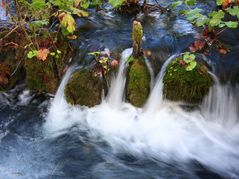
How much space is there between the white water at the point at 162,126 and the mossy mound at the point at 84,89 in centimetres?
11

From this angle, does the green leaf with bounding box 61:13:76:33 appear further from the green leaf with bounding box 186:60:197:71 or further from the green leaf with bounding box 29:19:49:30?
the green leaf with bounding box 186:60:197:71

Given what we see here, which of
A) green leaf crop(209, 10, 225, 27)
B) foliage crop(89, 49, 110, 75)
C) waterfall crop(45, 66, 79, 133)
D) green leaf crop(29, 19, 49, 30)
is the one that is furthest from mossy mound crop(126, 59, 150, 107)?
green leaf crop(29, 19, 49, 30)

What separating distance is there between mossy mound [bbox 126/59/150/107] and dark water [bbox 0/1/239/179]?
0.69 ft

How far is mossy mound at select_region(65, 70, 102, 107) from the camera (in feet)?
18.1

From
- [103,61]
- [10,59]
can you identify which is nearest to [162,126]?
[103,61]

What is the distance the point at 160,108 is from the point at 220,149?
3.33 ft

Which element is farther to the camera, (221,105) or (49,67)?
(49,67)

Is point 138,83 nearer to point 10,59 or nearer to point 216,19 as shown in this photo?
point 216,19

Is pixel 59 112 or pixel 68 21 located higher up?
pixel 68 21

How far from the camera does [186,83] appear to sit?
5066 millimetres

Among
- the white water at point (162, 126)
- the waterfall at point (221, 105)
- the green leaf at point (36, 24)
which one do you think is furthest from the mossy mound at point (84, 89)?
the waterfall at point (221, 105)

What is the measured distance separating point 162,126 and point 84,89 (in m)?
1.28

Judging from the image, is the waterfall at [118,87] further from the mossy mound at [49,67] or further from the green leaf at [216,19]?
the green leaf at [216,19]

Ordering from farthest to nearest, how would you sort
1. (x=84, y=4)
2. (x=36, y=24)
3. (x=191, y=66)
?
(x=84, y=4)
(x=36, y=24)
(x=191, y=66)
